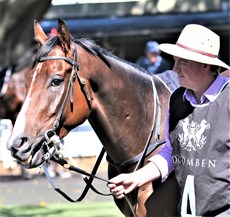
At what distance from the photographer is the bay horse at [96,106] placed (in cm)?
443

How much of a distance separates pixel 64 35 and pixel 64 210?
18.7 feet

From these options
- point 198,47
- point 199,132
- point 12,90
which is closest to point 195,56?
point 198,47

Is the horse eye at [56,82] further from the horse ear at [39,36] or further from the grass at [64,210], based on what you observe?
the grass at [64,210]

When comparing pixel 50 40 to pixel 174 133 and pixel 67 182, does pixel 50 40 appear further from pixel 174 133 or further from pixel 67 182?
pixel 67 182

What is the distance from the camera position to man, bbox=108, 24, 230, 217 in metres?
3.72

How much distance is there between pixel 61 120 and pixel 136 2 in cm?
1621

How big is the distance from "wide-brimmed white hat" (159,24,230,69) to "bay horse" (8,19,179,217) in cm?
85

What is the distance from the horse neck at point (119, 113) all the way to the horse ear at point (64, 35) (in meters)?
0.30

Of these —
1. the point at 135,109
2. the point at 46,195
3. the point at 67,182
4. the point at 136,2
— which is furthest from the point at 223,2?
the point at 135,109

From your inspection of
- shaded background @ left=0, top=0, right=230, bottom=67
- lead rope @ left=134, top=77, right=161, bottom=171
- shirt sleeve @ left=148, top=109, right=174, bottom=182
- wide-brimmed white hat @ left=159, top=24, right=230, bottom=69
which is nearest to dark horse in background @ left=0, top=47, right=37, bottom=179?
shaded background @ left=0, top=0, right=230, bottom=67

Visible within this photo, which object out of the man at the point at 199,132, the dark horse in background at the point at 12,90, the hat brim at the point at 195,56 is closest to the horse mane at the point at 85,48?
the man at the point at 199,132

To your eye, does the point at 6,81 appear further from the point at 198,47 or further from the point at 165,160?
the point at 198,47

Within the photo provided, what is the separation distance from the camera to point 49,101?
4488mm

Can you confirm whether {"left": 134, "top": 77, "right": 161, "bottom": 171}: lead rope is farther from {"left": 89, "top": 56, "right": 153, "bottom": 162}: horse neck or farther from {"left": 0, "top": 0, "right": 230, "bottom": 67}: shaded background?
{"left": 0, "top": 0, "right": 230, "bottom": 67}: shaded background
